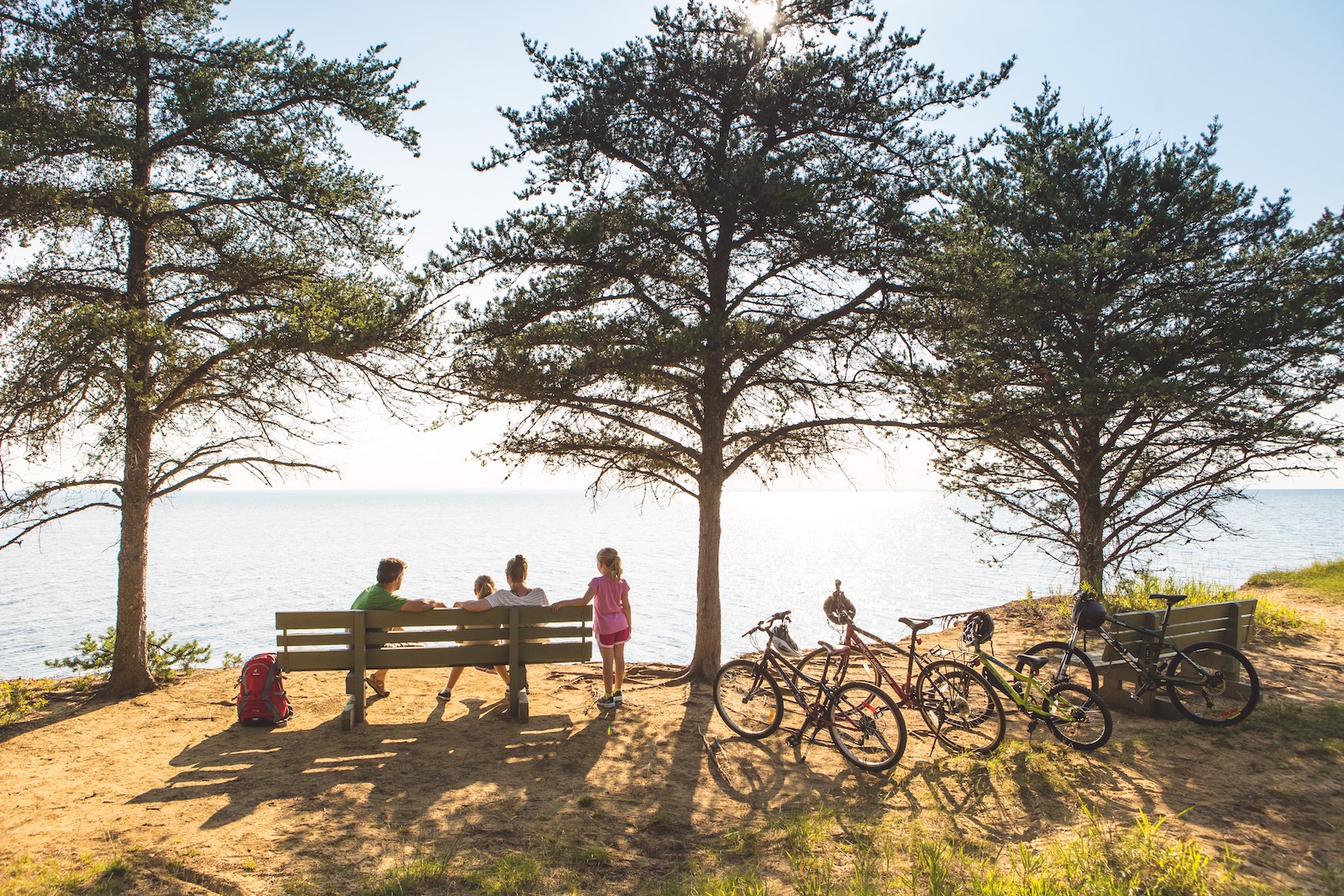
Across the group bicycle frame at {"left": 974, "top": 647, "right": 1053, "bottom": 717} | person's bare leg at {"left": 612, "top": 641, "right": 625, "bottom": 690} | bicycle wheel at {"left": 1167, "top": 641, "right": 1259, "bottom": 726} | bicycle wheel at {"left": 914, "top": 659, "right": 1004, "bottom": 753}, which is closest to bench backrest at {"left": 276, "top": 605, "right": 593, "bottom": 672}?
person's bare leg at {"left": 612, "top": 641, "right": 625, "bottom": 690}

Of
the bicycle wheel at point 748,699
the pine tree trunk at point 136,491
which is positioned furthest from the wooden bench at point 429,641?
the pine tree trunk at point 136,491

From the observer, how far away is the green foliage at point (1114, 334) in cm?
830

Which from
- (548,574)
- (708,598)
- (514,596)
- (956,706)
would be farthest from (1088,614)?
(548,574)

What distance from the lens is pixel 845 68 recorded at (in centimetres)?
833

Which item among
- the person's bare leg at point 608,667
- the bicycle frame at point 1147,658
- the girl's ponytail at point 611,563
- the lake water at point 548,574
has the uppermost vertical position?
the girl's ponytail at point 611,563

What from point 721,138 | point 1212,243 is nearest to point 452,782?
point 721,138

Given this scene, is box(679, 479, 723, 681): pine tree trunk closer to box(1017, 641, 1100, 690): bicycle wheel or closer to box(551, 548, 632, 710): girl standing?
box(551, 548, 632, 710): girl standing

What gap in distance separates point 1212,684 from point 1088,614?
4.22 feet

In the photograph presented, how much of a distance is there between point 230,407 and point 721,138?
678cm

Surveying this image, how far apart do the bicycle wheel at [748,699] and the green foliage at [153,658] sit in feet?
21.7

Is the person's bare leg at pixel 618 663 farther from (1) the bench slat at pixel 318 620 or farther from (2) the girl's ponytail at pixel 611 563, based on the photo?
(1) the bench slat at pixel 318 620

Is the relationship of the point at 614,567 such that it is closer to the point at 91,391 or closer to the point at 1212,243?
the point at 91,391

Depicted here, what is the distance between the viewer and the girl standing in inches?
293

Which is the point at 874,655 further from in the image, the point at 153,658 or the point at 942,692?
the point at 153,658
